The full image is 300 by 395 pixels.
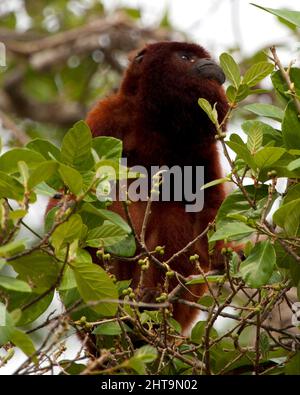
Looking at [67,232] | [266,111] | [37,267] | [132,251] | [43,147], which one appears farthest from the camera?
[266,111]

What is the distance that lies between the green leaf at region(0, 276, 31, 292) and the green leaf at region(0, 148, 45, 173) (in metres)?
0.40

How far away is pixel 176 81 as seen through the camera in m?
4.24

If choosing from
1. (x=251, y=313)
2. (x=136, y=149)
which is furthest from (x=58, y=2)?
(x=251, y=313)

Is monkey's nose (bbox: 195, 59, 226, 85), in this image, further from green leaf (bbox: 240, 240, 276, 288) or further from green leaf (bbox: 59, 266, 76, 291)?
green leaf (bbox: 59, 266, 76, 291)

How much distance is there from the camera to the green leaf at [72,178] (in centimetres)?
227

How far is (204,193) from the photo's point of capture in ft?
13.2

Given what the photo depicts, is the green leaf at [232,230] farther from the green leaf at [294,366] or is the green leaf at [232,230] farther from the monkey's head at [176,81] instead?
the monkey's head at [176,81]

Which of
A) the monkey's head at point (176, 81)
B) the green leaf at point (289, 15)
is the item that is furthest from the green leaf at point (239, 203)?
the monkey's head at point (176, 81)

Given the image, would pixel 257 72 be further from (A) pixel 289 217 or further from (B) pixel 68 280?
(B) pixel 68 280

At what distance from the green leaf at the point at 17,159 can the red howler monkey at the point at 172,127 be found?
1.42 m

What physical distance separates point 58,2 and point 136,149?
353cm

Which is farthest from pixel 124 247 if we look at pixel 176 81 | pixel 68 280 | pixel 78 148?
pixel 176 81

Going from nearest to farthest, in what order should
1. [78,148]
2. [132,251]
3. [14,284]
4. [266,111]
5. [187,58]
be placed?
[14,284], [78,148], [132,251], [266,111], [187,58]

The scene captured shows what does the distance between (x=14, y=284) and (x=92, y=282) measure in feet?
1.10
